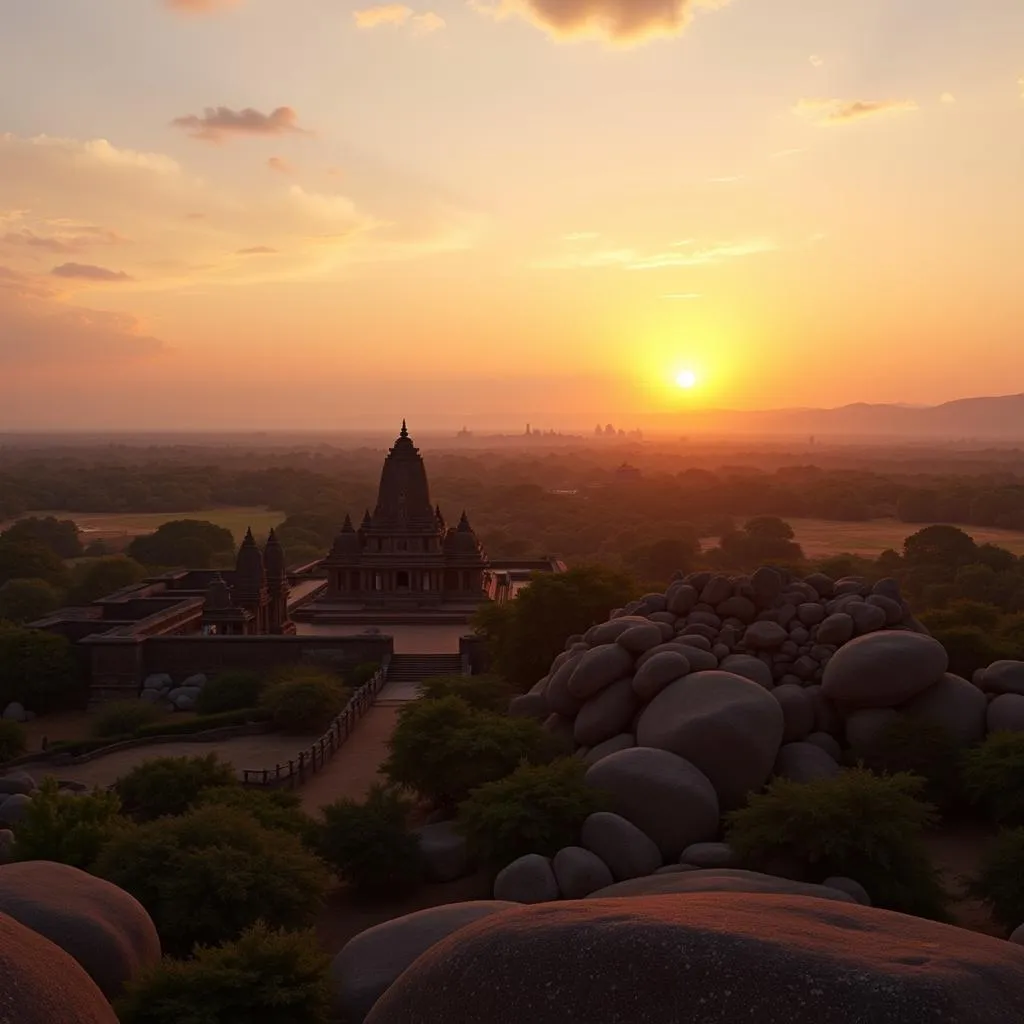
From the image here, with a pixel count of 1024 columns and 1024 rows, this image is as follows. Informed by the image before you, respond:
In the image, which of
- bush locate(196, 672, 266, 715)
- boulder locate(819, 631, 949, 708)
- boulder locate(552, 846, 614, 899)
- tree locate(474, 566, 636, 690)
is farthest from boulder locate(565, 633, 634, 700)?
bush locate(196, 672, 266, 715)

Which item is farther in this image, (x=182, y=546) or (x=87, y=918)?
(x=182, y=546)

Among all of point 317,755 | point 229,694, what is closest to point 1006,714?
point 317,755

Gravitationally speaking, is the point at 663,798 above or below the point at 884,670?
below

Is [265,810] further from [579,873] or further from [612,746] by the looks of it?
[612,746]

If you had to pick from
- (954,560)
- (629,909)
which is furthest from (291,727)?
(954,560)

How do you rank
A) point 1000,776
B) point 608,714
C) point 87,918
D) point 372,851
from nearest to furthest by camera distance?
point 87,918 → point 372,851 → point 1000,776 → point 608,714

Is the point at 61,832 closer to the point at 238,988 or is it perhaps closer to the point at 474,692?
the point at 238,988

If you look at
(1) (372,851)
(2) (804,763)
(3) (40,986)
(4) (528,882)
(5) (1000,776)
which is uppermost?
(3) (40,986)

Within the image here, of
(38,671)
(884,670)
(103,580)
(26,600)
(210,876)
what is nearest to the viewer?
(210,876)
